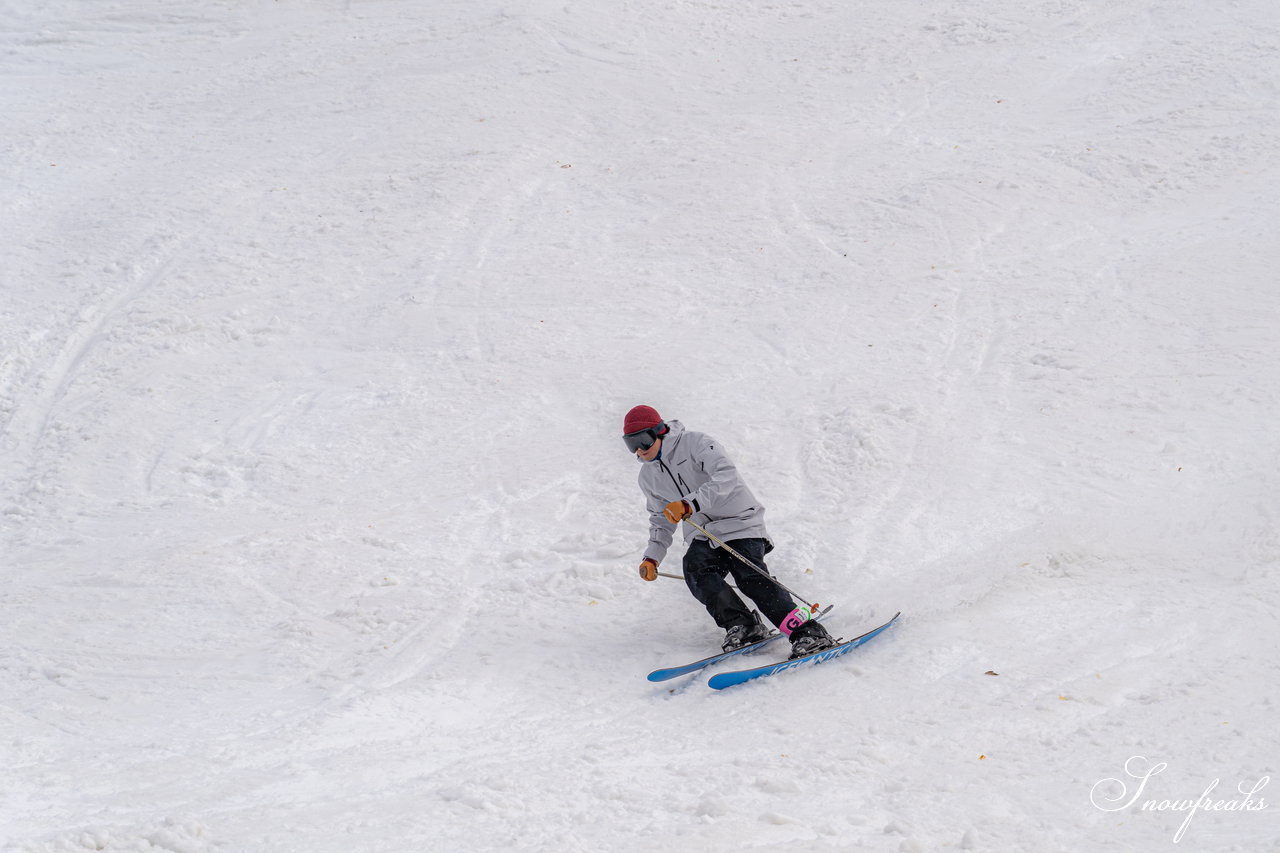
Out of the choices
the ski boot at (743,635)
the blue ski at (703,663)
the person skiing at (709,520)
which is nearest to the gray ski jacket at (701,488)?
the person skiing at (709,520)

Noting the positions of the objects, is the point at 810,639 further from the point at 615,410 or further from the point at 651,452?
the point at 615,410

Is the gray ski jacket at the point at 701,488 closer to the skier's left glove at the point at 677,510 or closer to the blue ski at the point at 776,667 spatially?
the skier's left glove at the point at 677,510

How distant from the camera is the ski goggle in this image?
20.5 ft

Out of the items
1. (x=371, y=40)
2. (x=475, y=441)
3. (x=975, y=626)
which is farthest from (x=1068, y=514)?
(x=371, y=40)

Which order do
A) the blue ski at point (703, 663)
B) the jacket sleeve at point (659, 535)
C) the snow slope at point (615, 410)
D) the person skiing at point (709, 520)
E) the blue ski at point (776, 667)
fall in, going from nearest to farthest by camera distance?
the snow slope at point (615, 410)
the blue ski at point (776, 667)
the blue ski at point (703, 663)
the person skiing at point (709, 520)
the jacket sleeve at point (659, 535)

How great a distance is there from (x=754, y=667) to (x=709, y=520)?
3.11ft

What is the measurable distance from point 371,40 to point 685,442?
516 inches

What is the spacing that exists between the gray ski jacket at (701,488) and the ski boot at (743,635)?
1.77 ft

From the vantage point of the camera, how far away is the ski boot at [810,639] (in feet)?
19.9

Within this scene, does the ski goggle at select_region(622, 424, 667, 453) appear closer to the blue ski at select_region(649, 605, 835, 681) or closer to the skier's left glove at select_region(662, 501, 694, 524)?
the skier's left glove at select_region(662, 501, 694, 524)

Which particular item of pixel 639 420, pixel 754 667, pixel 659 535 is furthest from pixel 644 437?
pixel 754 667

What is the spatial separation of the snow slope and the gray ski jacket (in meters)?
0.81

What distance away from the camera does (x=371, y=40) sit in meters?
16.9

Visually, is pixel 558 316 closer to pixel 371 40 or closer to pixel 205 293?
pixel 205 293
